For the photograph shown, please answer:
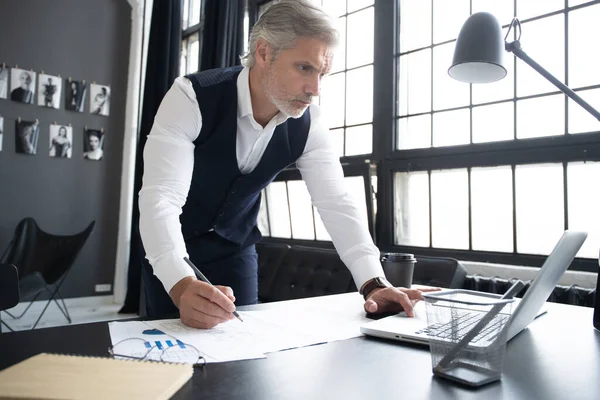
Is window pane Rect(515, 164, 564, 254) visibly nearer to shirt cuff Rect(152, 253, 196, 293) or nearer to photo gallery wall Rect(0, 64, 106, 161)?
shirt cuff Rect(152, 253, 196, 293)

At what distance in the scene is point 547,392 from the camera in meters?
0.60

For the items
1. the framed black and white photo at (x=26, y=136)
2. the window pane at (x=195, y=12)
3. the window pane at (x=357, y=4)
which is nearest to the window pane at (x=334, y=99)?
the window pane at (x=357, y=4)

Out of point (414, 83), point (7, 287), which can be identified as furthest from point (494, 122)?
point (7, 287)

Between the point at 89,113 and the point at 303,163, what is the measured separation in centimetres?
409

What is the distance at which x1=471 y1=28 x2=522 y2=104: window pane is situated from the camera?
239 cm

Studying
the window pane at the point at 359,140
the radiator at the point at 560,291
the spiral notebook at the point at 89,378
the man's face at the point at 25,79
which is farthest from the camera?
the man's face at the point at 25,79

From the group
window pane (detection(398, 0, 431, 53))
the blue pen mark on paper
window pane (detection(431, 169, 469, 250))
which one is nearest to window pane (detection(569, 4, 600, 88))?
window pane (detection(431, 169, 469, 250))

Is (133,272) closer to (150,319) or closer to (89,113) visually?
(89,113)

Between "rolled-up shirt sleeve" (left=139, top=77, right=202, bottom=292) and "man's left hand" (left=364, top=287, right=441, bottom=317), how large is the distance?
0.42 m

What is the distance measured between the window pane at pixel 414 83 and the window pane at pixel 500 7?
36 cm

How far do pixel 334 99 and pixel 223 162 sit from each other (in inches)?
84.9

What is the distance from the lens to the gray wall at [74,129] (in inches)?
178

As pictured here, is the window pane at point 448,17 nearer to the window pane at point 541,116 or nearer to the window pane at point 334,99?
the window pane at point 541,116

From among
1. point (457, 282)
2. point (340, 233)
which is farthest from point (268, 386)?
point (457, 282)
